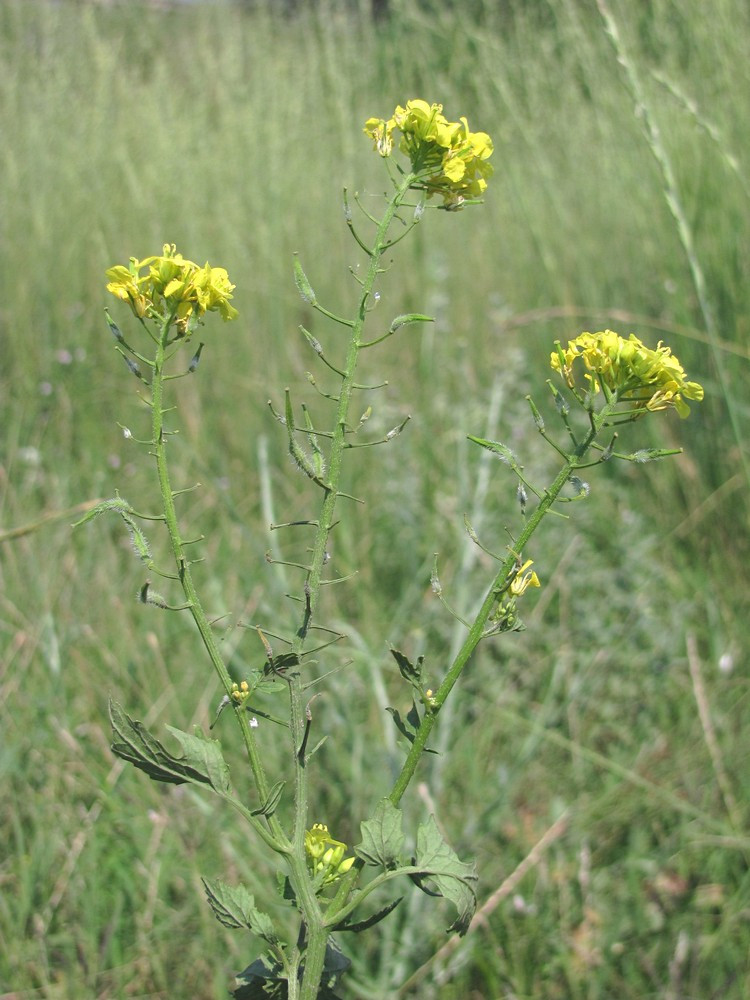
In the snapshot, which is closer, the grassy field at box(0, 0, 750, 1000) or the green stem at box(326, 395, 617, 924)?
the green stem at box(326, 395, 617, 924)

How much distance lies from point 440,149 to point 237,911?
0.60m

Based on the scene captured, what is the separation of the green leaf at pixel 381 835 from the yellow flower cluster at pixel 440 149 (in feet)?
1.52

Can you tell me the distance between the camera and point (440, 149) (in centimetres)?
74

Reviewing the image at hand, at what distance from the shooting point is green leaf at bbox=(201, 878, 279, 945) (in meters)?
0.72

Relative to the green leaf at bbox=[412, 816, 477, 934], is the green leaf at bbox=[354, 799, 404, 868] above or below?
above

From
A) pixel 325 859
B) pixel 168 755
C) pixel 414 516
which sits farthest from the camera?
pixel 414 516

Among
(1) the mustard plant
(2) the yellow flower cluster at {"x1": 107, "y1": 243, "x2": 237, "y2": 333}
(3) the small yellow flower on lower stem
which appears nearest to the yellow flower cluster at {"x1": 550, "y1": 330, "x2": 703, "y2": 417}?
(1) the mustard plant

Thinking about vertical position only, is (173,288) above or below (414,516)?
above

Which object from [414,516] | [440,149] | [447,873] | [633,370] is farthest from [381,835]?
[414,516]

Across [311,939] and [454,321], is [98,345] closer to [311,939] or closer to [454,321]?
[454,321]

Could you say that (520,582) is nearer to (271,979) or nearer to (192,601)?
(192,601)

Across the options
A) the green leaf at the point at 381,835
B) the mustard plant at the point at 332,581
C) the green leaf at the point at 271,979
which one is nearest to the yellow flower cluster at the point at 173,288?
the mustard plant at the point at 332,581

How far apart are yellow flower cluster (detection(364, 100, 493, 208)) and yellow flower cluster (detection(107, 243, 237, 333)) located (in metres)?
0.17

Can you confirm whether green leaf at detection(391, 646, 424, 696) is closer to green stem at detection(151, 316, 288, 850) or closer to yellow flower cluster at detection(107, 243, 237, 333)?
green stem at detection(151, 316, 288, 850)
